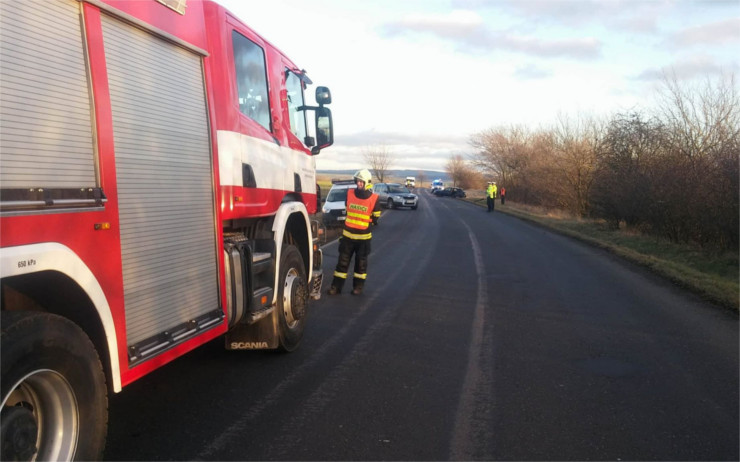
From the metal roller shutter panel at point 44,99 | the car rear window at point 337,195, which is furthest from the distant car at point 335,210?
the metal roller shutter panel at point 44,99

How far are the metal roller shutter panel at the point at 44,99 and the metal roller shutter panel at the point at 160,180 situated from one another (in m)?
0.28

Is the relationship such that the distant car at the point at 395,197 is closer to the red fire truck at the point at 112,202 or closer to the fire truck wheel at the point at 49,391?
the red fire truck at the point at 112,202

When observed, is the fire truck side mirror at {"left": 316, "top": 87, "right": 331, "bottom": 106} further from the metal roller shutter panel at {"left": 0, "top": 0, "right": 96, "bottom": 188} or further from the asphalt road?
the metal roller shutter panel at {"left": 0, "top": 0, "right": 96, "bottom": 188}

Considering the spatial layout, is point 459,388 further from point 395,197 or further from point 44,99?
point 395,197

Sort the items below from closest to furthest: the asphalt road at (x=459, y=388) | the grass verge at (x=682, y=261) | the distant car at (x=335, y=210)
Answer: the asphalt road at (x=459, y=388) < the grass verge at (x=682, y=261) < the distant car at (x=335, y=210)

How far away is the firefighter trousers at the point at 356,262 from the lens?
9.21 m

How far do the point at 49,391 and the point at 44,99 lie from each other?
1339 mm

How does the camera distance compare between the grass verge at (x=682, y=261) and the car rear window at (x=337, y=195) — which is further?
the car rear window at (x=337, y=195)

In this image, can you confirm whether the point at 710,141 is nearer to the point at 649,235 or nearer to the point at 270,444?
the point at 649,235

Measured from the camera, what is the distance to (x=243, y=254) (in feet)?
15.8

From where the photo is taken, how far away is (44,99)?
273 centimetres

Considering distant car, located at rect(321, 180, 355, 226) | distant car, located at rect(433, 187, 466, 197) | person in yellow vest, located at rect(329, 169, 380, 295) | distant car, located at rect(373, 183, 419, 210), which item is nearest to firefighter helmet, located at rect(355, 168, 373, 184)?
person in yellow vest, located at rect(329, 169, 380, 295)

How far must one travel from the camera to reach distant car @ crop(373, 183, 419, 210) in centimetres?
3866

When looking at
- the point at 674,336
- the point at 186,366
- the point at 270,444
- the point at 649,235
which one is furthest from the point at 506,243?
the point at 270,444
